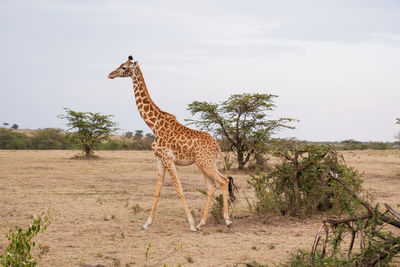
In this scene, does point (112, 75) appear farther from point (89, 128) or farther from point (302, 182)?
point (89, 128)

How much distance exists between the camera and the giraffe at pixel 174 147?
27.7ft

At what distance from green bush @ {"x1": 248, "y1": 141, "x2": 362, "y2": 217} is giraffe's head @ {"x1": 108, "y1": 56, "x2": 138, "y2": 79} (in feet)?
12.2

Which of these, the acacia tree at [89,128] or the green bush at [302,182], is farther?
the acacia tree at [89,128]

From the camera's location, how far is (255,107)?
2100cm

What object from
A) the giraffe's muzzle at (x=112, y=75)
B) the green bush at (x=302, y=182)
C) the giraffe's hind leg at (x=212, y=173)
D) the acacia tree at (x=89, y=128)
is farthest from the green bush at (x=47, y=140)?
the giraffe's hind leg at (x=212, y=173)

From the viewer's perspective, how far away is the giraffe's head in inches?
349

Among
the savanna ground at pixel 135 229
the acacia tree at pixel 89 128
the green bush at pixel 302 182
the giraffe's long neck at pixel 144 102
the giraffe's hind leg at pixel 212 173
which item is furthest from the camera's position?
the acacia tree at pixel 89 128

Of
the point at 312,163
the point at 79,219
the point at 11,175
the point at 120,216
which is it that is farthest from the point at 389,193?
the point at 11,175

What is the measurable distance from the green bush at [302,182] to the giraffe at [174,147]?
4.08 feet

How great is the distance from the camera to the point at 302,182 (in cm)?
950

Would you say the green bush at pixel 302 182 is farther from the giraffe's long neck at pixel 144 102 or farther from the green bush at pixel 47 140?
the green bush at pixel 47 140

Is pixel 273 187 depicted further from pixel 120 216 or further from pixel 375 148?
pixel 375 148

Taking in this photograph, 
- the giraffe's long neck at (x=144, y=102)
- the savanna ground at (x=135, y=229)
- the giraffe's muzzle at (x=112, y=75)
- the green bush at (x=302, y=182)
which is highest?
the giraffe's muzzle at (x=112, y=75)

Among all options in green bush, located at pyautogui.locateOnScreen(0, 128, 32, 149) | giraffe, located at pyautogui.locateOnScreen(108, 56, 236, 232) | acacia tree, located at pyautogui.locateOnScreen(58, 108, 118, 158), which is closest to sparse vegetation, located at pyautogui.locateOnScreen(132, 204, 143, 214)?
giraffe, located at pyautogui.locateOnScreen(108, 56, 236, 232)
